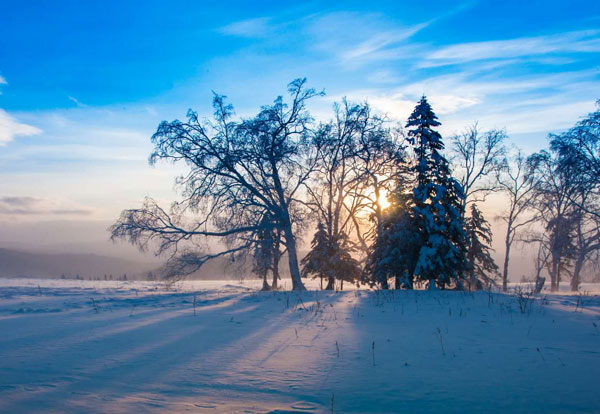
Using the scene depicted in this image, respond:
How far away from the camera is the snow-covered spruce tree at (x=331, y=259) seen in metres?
23.1

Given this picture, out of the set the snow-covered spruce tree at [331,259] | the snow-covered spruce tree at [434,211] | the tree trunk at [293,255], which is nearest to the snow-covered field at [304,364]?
the snow-covered spruce tree at [434,211]

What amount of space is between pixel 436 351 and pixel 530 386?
1463 millimetres

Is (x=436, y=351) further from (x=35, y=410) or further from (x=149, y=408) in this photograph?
(x=35, y=410)

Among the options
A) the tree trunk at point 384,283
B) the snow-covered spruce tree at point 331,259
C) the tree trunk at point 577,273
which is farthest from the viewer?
the tree trunk at point 577,273

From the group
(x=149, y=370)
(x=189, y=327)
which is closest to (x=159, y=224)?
(x=189, y=327)

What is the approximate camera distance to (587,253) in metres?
25.0

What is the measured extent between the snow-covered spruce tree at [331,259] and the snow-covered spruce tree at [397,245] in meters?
4.81

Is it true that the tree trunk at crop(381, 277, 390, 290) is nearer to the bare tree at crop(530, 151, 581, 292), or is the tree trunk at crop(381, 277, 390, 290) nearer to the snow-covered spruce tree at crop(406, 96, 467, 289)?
the snow-covered spruce tree at crop(406, 96, 467, 289)

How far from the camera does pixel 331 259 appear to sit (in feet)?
75.7

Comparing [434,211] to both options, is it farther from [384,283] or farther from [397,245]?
[384,283]

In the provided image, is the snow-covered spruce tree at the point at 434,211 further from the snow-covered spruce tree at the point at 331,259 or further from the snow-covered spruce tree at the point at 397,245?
the snow-covered spruce tree at the point at 331,259

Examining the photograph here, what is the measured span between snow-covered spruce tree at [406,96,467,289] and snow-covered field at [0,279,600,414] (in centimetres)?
760

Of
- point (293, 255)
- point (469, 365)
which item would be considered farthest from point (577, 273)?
point (469, 365)

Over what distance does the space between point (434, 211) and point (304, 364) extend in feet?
42.9
